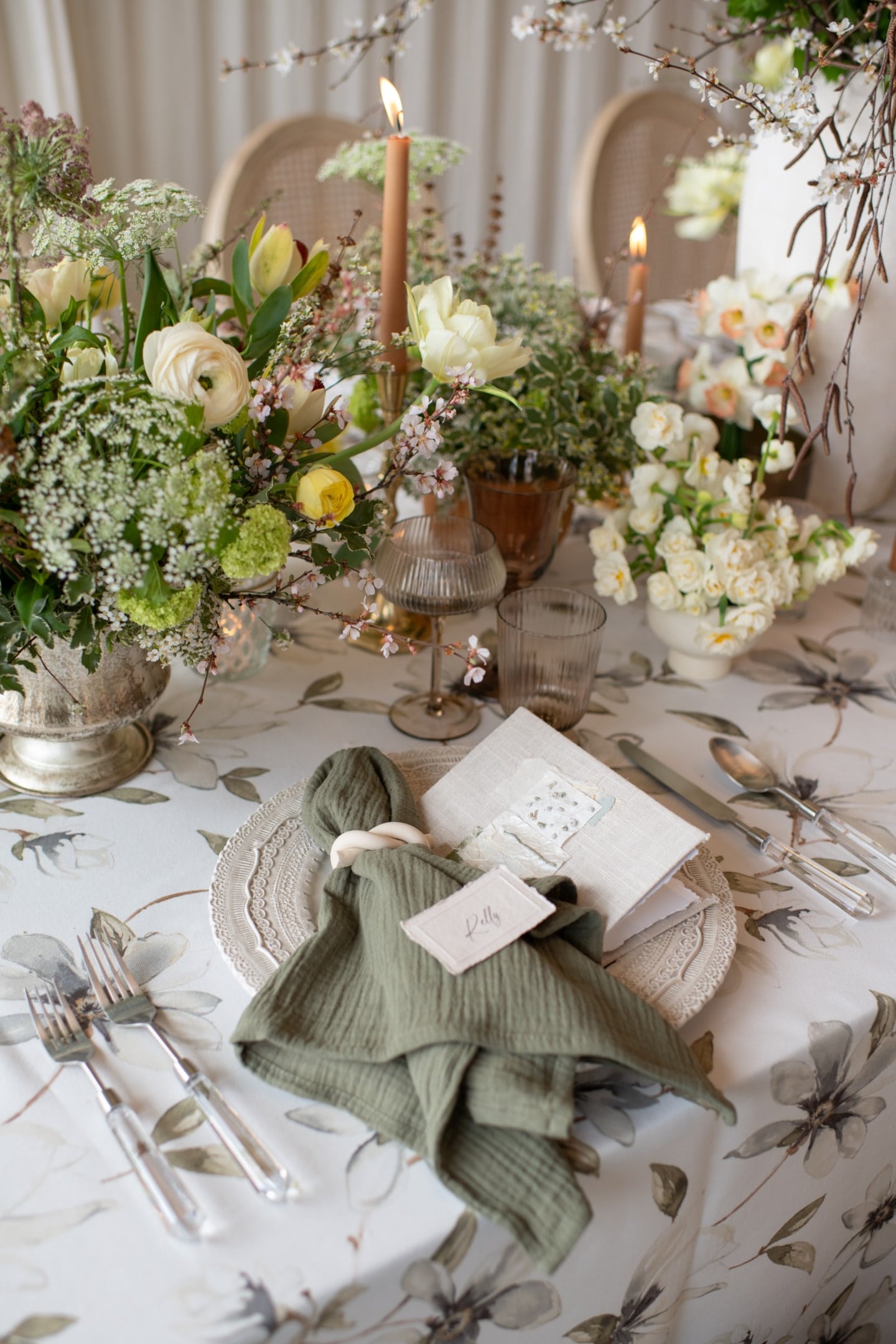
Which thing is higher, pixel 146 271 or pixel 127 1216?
pixel 146 271

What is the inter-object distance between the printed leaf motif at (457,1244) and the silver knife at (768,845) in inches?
14.4

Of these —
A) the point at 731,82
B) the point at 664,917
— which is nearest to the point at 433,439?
the point at 664,917

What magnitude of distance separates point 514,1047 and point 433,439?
1.35ft

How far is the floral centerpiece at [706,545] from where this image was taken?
963 millimetres

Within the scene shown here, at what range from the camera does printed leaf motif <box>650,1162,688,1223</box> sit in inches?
22.5

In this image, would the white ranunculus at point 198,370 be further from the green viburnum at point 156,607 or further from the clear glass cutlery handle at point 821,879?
the clear glass cutlery handle at point 821,879

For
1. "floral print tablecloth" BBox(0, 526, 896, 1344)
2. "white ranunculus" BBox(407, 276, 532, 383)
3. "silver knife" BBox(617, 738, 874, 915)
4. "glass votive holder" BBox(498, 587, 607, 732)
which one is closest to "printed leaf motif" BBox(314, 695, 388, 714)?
"floral print tablecloth" BBox(0, 526, 896, 1344)

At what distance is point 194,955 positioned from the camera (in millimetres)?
670

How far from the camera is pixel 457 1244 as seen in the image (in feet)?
1.68

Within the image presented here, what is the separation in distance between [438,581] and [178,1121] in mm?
456

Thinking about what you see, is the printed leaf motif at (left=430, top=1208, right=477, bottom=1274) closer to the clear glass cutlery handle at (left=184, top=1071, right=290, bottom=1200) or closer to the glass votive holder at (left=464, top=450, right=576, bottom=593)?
the clear glass cutlery handle at (left=184, top=1071, right=290, bottom=1200)

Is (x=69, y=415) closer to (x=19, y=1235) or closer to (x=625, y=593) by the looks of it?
(x=19, y=1235)

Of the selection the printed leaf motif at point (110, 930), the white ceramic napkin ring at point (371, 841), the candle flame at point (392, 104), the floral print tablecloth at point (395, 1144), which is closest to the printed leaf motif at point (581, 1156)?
the floral print tablecloth at point (395, 1144)

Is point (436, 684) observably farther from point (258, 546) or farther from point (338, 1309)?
point (338, 1309)
